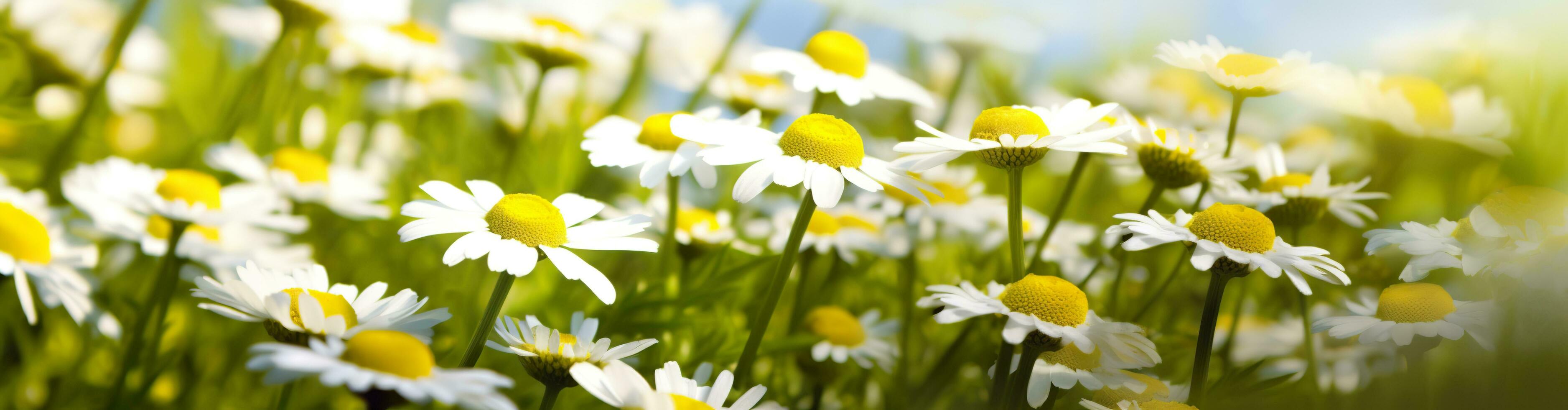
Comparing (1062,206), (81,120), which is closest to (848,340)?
(1062,206)

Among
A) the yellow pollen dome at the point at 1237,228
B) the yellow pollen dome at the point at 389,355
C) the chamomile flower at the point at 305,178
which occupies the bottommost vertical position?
the chamomile flower at the point at 305,178

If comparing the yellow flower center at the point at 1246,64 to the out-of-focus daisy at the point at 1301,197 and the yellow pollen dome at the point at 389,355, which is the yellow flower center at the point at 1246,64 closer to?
the out-of-focus daisy at the point at 1301,197

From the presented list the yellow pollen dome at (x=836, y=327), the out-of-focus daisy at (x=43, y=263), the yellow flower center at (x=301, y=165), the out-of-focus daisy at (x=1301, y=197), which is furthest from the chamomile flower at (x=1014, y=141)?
the yellow flower center at (x=301, y=165)

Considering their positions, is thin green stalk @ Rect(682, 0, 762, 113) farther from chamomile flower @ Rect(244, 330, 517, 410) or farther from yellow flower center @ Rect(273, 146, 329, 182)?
chamomile flower @ Rect(244, 330, 517, 410)

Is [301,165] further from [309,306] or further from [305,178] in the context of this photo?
[309,306]

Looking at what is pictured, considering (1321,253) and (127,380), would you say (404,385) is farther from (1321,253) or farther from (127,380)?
(127,380)
